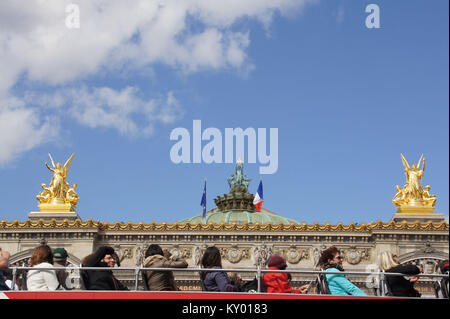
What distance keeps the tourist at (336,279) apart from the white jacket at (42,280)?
16.1 ft

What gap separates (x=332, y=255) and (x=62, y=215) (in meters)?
25.0

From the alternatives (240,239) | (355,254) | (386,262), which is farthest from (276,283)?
(355,254)

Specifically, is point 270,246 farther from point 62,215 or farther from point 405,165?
point 62,215

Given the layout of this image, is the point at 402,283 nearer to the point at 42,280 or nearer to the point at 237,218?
the point at 42,280

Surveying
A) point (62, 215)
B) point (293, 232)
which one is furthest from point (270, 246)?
point (62, 215)

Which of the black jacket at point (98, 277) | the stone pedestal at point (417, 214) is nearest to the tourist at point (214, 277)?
the black jacket at point (98, 277)

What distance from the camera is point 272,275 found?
9867 millimetres

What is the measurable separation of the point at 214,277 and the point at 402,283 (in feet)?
10.9

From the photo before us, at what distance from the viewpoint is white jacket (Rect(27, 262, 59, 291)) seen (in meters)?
9.88

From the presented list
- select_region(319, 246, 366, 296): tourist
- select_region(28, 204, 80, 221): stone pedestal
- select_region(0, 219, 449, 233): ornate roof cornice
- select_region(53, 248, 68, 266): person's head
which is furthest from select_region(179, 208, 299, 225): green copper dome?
select_region(319, 246, 366, 296): tourist

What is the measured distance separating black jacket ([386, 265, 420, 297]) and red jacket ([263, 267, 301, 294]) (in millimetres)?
1653

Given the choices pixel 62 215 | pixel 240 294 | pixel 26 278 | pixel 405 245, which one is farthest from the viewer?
pixel 62 215

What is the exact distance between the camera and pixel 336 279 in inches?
368

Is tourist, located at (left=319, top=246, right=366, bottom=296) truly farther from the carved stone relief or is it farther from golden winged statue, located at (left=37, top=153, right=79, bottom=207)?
golden winged statue, located at (left=37, top=153, right=79, bottom=207)
